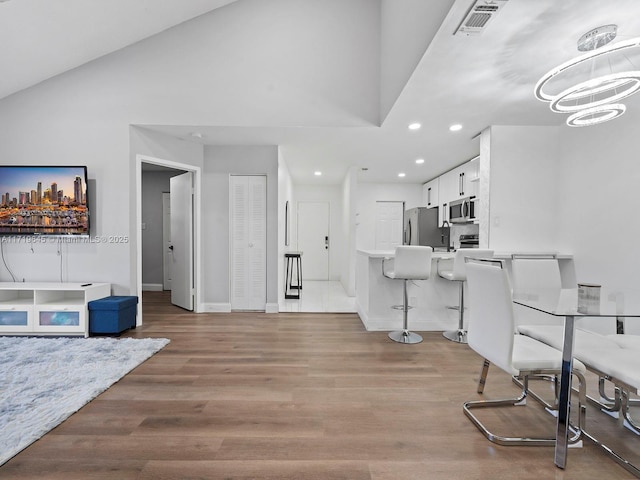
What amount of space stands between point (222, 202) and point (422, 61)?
10.9ft

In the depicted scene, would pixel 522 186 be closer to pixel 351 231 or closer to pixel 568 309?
pixel 568 309

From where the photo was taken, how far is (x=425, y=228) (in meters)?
5.86

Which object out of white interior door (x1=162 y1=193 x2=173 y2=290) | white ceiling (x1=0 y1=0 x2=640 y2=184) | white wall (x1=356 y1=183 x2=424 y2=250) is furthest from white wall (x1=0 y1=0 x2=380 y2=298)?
white wall (x1=356 y1=183 x2=424 y2=250)

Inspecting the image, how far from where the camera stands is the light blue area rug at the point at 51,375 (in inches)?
72.8

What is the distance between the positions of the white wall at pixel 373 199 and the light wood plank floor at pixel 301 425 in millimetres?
4715

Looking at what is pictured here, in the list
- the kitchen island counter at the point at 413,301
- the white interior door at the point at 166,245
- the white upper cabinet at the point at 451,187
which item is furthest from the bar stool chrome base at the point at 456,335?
the white interior door at the point at 166,245

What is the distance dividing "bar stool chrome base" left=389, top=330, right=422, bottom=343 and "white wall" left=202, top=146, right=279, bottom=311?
1880 millimetres

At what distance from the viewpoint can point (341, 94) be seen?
385 centimetres

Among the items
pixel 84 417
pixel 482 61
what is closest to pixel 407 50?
pixel 482 61

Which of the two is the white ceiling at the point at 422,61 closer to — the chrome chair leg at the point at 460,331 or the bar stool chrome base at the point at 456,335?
the chrome chair leg at the point at 460,331

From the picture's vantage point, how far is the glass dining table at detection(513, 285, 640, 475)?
154cm

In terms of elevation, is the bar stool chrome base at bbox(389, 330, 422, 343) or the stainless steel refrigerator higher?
the stainless steel refrigerator

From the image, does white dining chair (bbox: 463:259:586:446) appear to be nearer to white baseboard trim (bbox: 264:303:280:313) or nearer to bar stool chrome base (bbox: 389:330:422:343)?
bar stool chrome base (bbox: 389:330:422:343)

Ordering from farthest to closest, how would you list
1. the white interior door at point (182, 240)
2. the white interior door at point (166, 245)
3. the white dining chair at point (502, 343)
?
the white interior door at point (166, 245) < the white interior door at point (182, 240) < the white dining chair at point (502, 343)
